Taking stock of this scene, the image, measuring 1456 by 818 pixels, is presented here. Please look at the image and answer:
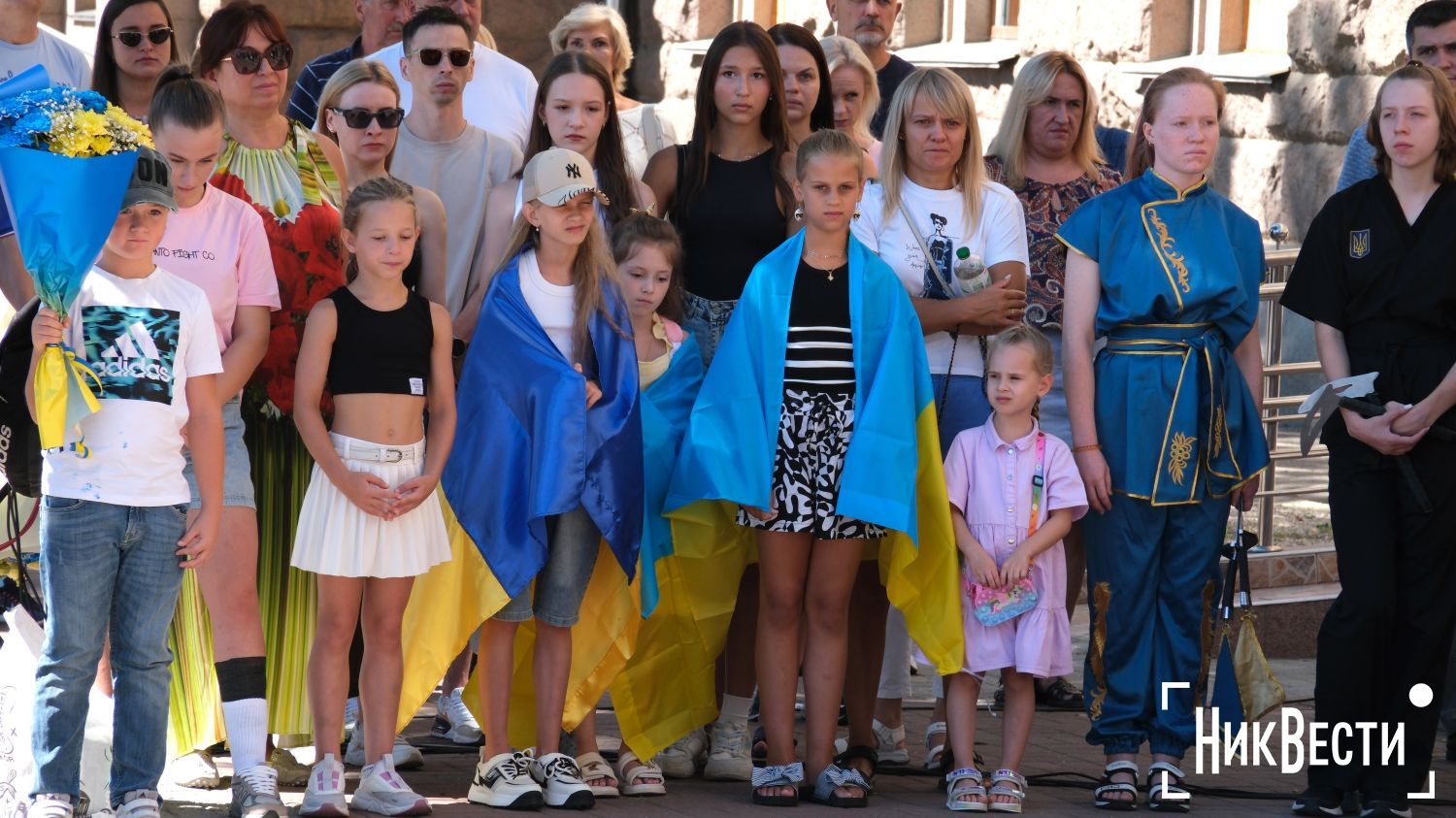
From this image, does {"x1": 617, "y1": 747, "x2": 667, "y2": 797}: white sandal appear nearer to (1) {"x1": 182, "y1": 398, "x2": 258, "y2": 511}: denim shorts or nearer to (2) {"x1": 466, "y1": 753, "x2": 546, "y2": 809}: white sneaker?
(2) {"x1": 466, "y1": 753, "x2": 546, "y2": 809}: white sneaker

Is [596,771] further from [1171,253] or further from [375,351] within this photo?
[1171,253]

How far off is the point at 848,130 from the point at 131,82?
2460 mm

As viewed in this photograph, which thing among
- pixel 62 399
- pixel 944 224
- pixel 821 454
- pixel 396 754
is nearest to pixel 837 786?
pixel 821 454

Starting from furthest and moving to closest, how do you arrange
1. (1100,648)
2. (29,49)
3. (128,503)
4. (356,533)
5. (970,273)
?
(29,49)
(970,273)
(1100,648)
(356,533)
(128,503)

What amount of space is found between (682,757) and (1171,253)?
2.06 metres

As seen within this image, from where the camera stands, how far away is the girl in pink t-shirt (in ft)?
18.4

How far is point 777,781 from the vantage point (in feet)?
18.1

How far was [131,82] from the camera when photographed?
610 cm

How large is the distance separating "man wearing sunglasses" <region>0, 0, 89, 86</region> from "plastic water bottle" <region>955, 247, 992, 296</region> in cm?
285

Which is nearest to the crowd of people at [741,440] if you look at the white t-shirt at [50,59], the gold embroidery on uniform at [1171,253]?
the gold embroidery on uniform at [1171,253]

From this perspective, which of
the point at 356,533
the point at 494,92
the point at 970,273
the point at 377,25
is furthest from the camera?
the point at 377,25

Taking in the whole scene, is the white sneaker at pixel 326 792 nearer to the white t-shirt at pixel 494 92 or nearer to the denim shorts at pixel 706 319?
the denim shorts at pixel 706 319

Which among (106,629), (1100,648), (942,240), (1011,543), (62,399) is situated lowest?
(1100,648)

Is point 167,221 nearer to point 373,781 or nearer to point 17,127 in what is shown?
point 17,127
